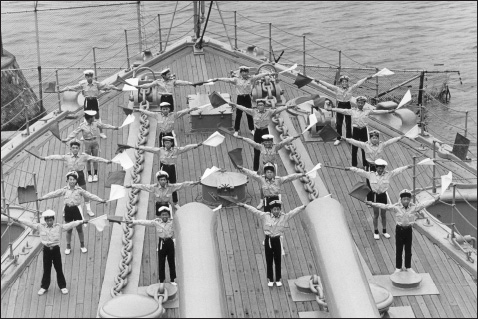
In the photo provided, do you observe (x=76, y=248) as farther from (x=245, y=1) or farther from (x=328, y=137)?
(x=245, y=1)

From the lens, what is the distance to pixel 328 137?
17.1m

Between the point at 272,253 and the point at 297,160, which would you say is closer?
the point at 272,253

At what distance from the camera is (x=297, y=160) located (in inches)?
708

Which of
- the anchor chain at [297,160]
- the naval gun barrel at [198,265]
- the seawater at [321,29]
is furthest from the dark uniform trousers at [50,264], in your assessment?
the seawater at [321,29]

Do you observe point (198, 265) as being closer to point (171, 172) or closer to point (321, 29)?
point (171, 172)

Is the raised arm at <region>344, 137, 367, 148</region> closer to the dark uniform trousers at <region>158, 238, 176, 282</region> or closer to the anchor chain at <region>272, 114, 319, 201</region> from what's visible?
→ the anchor chain at <region>272, 114, 319, 201</region>

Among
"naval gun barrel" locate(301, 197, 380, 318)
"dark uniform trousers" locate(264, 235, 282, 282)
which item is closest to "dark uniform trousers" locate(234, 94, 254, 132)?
"naval gun barrel" locate(301, 197, 380, 318)

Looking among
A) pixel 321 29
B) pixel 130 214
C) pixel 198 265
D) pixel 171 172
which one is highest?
pixel 198 265

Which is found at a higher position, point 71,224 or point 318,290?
point 71,224

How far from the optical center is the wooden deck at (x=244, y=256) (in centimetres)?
1422

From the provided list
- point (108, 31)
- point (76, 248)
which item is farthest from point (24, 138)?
point (108, 31)

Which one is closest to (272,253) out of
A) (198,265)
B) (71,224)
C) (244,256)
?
(244,256)

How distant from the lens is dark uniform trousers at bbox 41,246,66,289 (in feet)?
46.7

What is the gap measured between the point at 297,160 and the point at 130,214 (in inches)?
125
